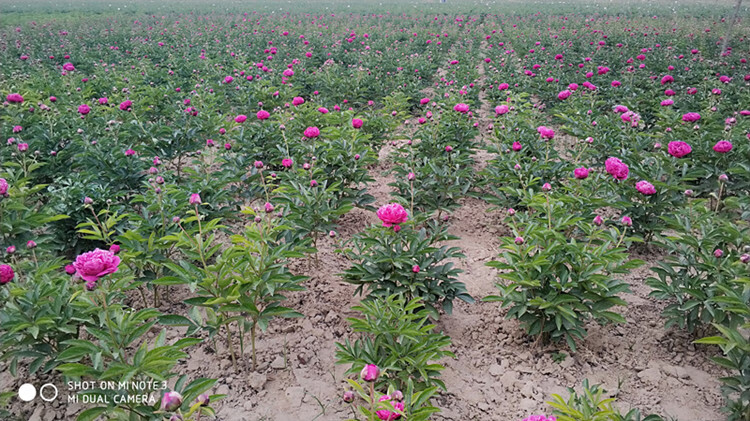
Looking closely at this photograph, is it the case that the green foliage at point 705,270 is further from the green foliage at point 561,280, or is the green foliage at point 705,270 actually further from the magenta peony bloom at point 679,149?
the magenta peony bloom at point 679,149

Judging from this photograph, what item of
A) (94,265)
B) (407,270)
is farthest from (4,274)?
(407,270)

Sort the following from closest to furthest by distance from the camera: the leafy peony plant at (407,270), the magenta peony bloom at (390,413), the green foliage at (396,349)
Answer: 1. the magenta peony bloom at (390,413)
2. the green foliage at (396,349)
3. the leafy peony plant at (407,270)

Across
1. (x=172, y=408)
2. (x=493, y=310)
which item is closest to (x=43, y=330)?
(x=172, y=408)

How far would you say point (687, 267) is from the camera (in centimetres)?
280

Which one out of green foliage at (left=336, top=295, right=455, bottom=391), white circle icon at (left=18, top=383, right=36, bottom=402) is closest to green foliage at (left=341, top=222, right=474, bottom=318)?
green foliage at (left=336, top=295, right=455, bottom=391)

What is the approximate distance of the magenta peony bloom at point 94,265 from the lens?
1.80 metres

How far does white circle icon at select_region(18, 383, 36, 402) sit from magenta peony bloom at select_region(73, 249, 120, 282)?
1320mm

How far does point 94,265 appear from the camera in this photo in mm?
1798

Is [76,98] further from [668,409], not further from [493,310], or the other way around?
[668,409]

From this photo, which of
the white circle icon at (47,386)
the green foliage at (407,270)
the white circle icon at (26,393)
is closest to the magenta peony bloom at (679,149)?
the green foliage at (407,270)

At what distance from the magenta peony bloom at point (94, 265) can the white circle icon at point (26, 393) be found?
4.33ft

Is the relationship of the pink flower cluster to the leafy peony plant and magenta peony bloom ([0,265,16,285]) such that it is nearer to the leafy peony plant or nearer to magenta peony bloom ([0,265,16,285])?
the leafy peony plant

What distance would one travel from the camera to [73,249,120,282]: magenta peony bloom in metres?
1.80

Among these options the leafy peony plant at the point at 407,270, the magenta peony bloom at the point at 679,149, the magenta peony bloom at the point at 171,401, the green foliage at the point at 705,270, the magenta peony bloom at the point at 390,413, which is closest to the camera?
the magenta peony bloom at the point at 171,401
